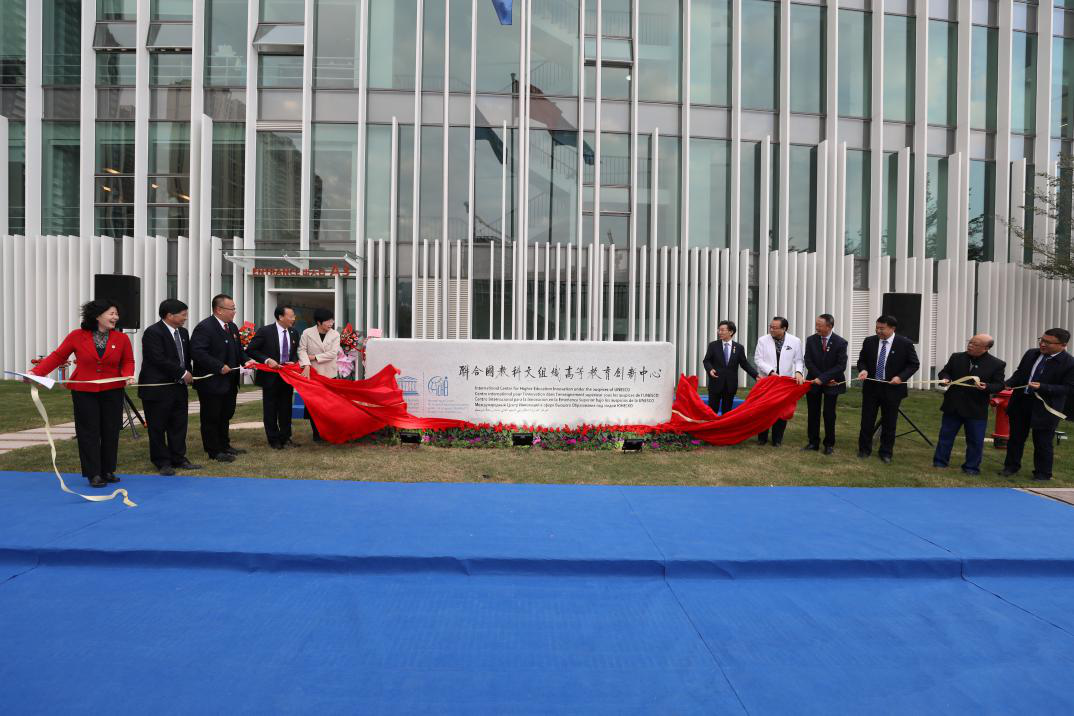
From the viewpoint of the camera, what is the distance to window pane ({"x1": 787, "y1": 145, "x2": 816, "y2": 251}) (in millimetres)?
16766

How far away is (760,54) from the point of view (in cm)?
1683

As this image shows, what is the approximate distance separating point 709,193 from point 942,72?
858cm

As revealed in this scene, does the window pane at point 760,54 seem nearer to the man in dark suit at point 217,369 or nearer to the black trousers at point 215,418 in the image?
the man in dark suit at point 217,369

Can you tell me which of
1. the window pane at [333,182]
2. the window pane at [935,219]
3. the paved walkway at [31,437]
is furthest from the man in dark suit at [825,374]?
the window pane at [333,182]

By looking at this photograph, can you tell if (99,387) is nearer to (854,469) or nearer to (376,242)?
(854,469)

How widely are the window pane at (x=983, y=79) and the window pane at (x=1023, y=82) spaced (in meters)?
0.67

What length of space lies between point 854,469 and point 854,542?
312cm

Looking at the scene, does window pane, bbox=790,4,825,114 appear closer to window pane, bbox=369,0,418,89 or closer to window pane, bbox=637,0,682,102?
window pane, bbox=637,0,682,102

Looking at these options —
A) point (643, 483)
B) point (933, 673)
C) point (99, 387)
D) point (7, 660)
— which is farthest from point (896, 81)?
point (7, 660)

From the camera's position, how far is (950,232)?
55.8 feet

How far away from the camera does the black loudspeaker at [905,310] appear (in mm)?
10828

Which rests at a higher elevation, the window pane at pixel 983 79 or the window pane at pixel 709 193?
the window pane at pixel 983 79

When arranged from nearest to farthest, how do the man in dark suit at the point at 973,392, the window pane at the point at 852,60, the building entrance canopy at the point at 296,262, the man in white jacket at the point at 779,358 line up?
the man in dark suit at the point at 973,392 → the man in white jacket at the point at 779,358 → the building entrance canopy at the point at 296,262 → the window pane at the point at 852,60

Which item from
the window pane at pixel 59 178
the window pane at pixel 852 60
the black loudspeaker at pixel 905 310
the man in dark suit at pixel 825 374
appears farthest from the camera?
the window pane at pixel 852 60
